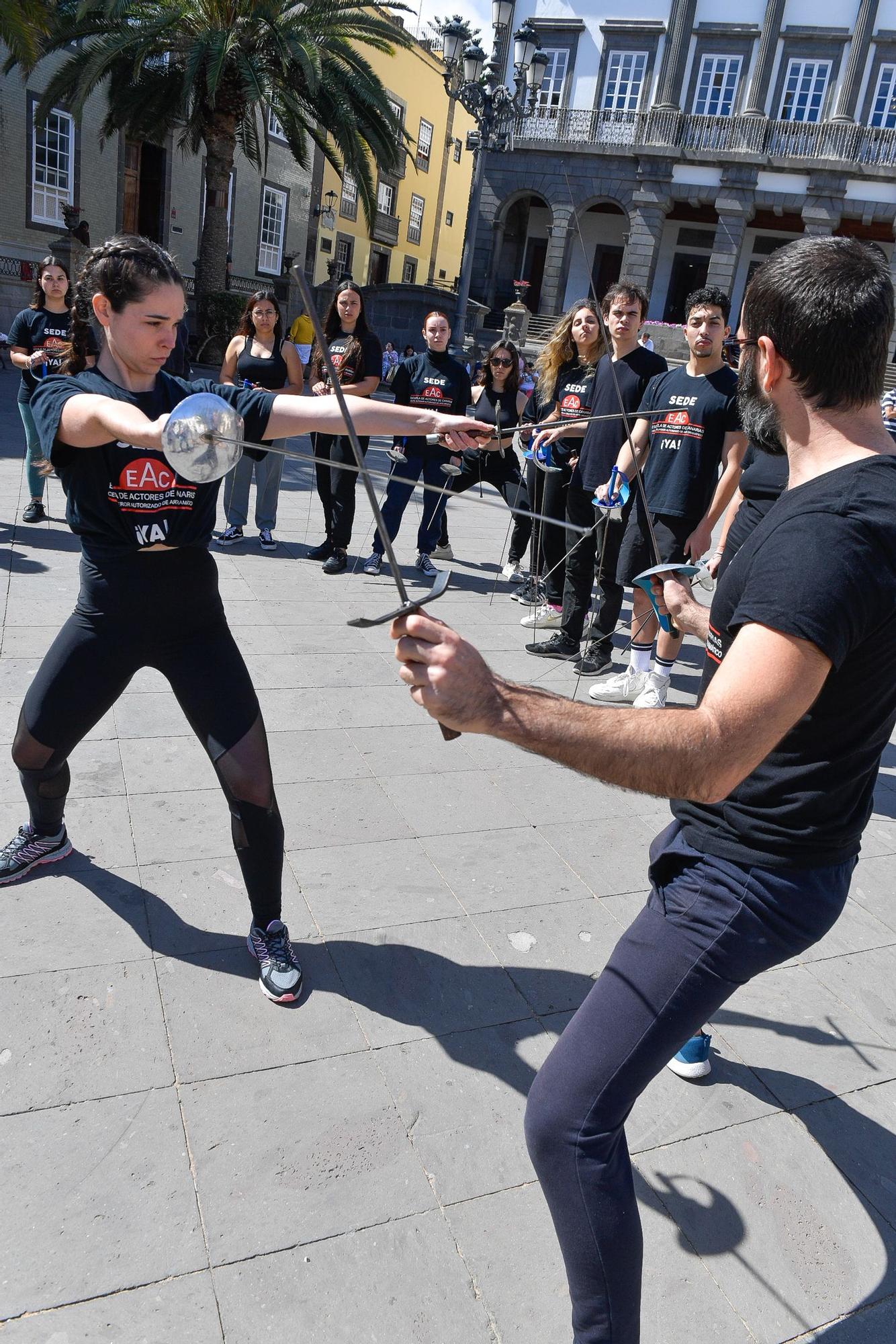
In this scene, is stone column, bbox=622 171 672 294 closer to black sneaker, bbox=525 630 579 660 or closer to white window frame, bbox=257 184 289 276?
white window frame, bbox=257 184 289 276

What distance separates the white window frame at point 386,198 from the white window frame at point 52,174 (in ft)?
58.9

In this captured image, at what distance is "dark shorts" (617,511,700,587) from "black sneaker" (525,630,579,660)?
0.87m

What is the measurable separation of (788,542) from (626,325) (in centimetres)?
445

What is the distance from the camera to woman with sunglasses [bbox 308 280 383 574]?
23.3 feet

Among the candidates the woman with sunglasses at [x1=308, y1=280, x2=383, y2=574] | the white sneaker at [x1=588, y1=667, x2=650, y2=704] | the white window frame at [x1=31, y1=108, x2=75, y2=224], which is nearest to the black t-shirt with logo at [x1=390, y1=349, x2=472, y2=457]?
the woman with sunglasses at [x1=308, y1=280, x2=383, y2=574]

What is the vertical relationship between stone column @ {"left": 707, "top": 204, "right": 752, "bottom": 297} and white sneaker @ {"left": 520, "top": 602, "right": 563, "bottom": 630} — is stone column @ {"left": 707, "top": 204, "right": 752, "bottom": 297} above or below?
above

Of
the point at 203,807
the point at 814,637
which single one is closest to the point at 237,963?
the point at 203,807

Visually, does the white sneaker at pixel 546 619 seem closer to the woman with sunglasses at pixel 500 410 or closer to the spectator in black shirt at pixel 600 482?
the spectator in black shirt at pixel 600 482

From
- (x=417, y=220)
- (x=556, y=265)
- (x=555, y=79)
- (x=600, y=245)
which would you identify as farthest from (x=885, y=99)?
(x=417, y=220)

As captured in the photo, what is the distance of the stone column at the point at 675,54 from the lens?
2989 centimetres

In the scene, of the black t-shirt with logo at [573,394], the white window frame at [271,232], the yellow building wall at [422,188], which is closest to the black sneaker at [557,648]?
the black t-shirt with logo at [573,394]

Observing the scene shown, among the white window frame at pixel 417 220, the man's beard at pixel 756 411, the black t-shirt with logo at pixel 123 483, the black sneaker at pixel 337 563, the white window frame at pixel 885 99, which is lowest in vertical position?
the black sneaker at pixel 337 563

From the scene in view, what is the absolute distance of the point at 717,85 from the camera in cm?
3030

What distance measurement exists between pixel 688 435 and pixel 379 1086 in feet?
12.5
